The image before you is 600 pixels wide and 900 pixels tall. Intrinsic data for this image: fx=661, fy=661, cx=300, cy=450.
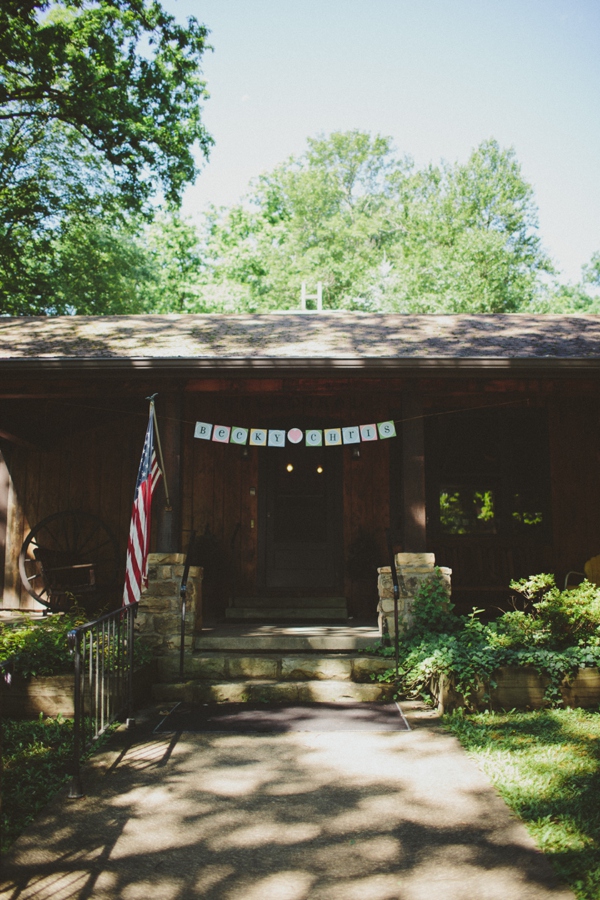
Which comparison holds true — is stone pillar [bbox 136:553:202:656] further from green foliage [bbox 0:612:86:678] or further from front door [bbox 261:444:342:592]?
front door [bbox 261:444:342:592]

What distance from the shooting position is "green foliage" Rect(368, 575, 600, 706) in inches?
226

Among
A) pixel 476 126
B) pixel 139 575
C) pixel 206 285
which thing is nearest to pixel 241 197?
pixel 206 285

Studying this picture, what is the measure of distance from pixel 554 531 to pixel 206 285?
21191 millimetres

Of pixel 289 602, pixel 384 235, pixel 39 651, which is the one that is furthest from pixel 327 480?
pixel 384 235

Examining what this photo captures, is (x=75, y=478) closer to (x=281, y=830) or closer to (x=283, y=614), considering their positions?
(x=283, y=614)

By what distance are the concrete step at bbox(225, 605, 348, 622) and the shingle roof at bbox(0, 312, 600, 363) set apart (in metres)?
3.37

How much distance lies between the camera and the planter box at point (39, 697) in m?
5.64

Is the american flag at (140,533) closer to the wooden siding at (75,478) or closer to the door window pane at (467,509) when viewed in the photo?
the wooden siding at (75,478)

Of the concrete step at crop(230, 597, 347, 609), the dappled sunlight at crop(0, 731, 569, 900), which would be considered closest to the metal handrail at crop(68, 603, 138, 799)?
the dappled sunlight at crop(0, 731, 569, 900)

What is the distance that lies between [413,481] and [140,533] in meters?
2.86

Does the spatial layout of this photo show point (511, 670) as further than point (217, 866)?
Yes

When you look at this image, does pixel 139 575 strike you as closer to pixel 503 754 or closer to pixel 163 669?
pixel 163 669

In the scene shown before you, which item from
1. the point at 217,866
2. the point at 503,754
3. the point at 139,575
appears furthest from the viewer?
the point at 139,575

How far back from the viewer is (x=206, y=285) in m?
27.3
